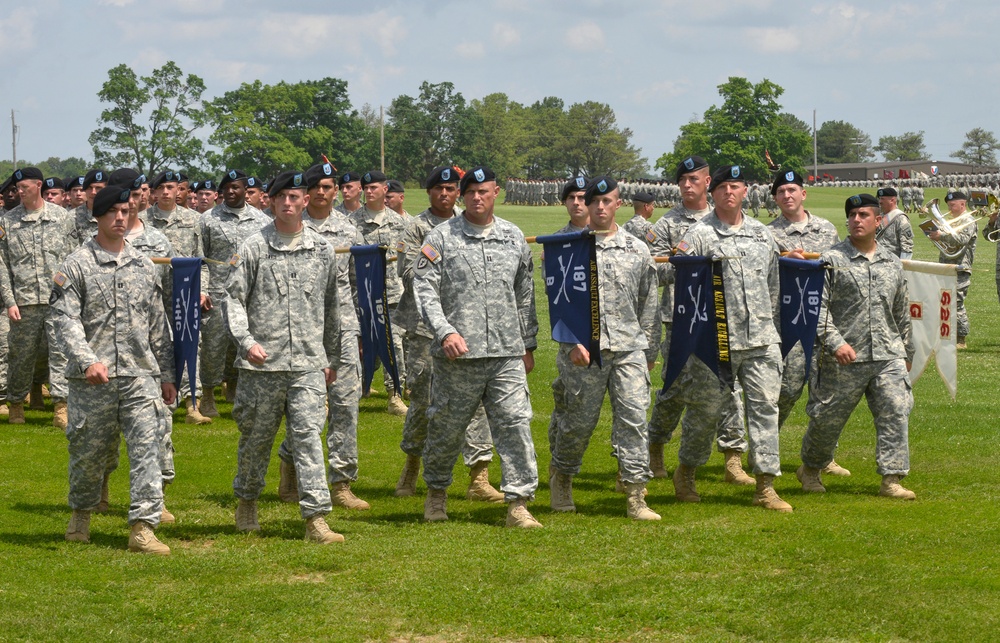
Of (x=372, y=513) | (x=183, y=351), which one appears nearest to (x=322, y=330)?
(x=183, y=351)

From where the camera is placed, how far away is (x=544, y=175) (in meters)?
142

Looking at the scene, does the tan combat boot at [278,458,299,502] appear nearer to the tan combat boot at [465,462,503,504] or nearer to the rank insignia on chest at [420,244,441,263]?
the tan combat boot at [465,462,503,504]

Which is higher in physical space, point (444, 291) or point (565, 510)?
point (444, 291)

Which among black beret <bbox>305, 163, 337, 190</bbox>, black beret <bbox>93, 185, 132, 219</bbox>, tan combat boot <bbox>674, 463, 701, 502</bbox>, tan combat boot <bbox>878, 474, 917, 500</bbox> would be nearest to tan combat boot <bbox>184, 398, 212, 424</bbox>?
black beret <bbox>305, 163, 337, 190</bbox>

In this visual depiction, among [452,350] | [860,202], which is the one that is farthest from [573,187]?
[452,350]

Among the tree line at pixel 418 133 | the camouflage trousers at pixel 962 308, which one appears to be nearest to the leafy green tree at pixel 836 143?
the tree line at pixel 418 133

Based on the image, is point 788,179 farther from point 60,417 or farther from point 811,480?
point 60,417

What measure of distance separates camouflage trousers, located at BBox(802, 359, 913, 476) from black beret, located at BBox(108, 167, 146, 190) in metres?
5.41

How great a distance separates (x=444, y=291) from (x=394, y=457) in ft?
11.5

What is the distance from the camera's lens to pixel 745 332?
981 centimetres

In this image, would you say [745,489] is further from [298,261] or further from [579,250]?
[298,261]

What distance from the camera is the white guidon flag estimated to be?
36.3 feet

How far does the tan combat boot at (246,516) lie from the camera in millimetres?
9289

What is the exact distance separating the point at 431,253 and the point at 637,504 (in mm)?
2340
